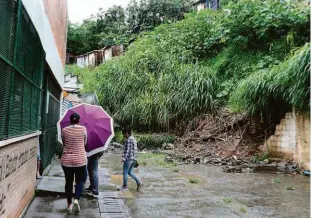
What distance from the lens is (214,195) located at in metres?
7.31

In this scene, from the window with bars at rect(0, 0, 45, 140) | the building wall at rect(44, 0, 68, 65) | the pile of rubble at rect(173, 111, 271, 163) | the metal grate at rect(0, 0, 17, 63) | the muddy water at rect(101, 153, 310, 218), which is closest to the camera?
the metal grate at rect(0, 0, 17, 63)

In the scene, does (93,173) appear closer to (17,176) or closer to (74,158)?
(74,158)

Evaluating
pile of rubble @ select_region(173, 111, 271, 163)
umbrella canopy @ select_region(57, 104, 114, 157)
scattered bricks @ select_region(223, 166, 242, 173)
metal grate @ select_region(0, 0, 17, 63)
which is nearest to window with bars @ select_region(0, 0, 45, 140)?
metal grate @ select_region(0, 0, 17, 63)

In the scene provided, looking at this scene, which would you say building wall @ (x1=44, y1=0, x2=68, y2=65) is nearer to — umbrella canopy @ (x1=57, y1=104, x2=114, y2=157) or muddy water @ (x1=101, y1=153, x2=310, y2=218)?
umbrella canopy @ (x1=57, y1=104, x2=114, y2=157)

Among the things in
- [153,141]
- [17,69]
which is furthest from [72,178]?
[153,141]

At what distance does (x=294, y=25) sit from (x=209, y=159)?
7273mm

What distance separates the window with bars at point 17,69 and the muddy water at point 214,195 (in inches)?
96.9

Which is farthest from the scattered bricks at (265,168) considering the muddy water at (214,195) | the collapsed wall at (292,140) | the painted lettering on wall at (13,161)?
the painted lettering on wall at (13,161)

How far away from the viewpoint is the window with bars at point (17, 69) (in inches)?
142

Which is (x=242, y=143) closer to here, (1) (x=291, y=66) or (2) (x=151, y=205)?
(1) (x=291, y=66)

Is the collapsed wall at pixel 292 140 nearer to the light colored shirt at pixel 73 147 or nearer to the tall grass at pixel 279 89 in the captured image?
the tall grass at pixel 279 89

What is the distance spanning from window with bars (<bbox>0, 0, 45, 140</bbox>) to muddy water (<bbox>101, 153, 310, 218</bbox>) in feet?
8.07

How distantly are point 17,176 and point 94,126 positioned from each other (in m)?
2.11

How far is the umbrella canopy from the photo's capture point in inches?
250
